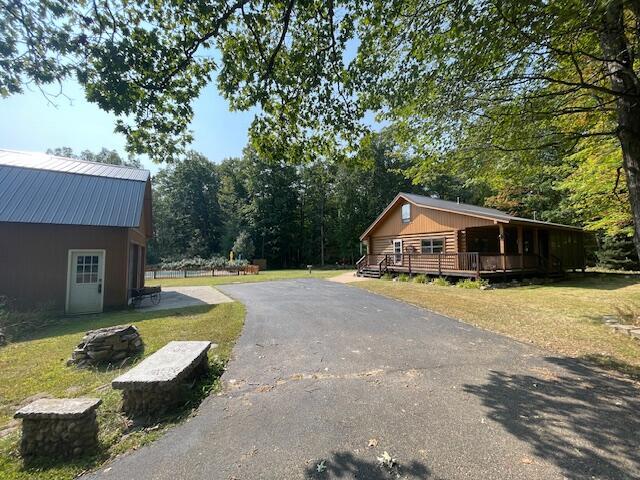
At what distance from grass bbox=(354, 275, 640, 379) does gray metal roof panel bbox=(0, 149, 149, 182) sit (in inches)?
460

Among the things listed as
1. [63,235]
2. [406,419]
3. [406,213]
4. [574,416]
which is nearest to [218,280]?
[63,235]

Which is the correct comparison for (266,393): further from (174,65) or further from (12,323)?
(12,323)

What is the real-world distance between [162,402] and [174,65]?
14.7 feet

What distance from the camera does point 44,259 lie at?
9.40 m

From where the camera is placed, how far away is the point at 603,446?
102 inches

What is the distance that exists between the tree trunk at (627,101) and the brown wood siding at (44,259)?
518 inches

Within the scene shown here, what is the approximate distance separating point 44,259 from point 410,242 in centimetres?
1806

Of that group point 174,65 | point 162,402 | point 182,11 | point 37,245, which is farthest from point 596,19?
point 37,245

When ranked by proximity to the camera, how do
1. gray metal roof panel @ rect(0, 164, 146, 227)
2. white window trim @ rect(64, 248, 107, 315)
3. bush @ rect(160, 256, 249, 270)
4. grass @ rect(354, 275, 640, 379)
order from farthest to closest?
1. bush @ rect(160, 256, 249, 270)
2. white window trim @ rect(64, 248, 107, 315)
3. gray metal roof panel @ rect(0, 164, 146, 227)
4. grass @ rect(354, 275, 640, 379)

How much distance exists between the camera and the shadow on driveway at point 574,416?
242cm

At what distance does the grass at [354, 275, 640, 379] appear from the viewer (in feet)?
16.8

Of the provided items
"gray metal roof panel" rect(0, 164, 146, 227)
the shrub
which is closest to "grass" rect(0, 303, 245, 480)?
"gray metal roof panel" rect(0, 164, 146, 227)

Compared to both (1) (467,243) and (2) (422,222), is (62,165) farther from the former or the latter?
(1) (467,243)

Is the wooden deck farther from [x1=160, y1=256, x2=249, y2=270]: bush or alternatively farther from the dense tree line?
the dense tree line
